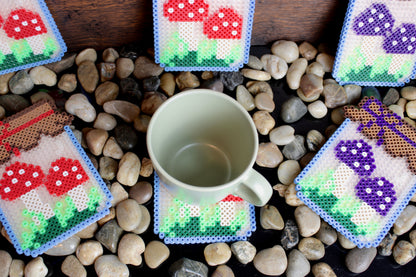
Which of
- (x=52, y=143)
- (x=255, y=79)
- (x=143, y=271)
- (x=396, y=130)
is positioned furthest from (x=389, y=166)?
→ (x=52, y=143)

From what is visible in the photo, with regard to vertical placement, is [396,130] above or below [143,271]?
above

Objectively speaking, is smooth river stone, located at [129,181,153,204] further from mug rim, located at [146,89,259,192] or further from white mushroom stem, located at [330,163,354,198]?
white mushroom stem, located at [330,163,354,198]

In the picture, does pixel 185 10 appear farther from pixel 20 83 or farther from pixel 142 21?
pixel 20 83

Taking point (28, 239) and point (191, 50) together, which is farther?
point (191, 50)

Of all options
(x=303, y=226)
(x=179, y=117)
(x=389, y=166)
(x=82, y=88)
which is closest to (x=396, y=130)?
(x=389, y=166)

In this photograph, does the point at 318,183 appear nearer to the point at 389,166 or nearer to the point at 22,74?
the point at 389,166

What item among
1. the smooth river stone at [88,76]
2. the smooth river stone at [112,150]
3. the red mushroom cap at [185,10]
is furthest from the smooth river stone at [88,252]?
the red mushroom cap at [185,10]

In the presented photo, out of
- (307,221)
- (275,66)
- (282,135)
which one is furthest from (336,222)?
(275,66)
